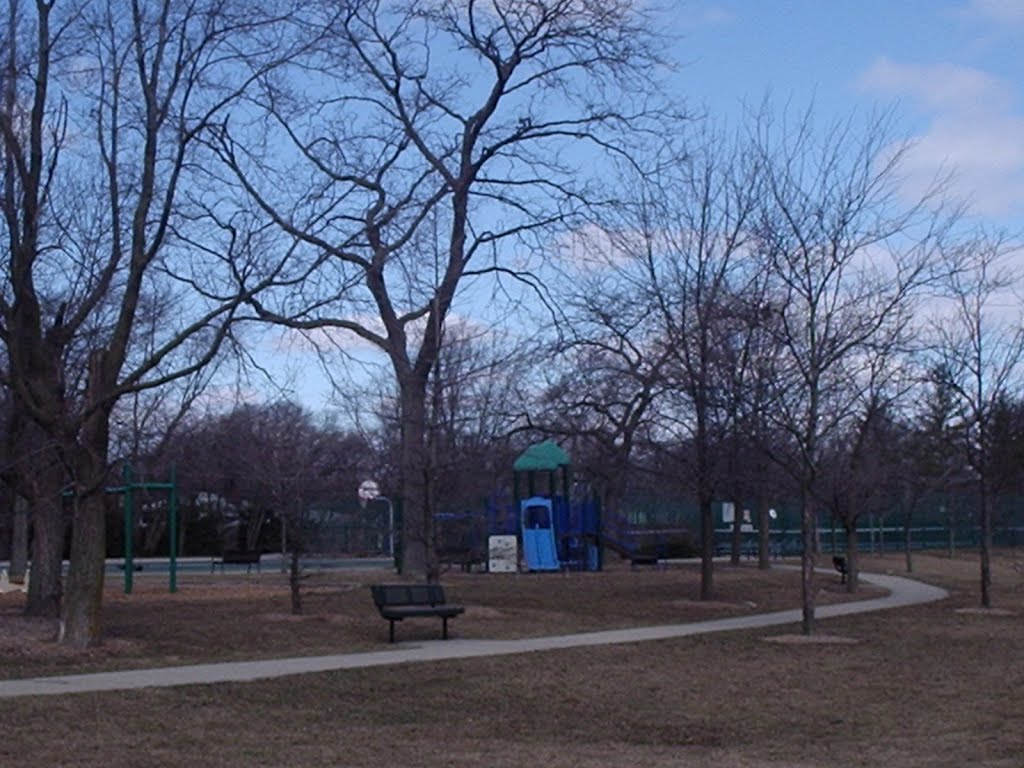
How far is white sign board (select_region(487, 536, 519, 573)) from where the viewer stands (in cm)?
3988

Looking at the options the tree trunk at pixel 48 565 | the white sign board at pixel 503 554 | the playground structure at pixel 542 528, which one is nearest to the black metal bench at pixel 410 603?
the tree trunk at pixel 48 565

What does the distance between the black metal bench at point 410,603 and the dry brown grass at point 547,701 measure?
1.66 feet

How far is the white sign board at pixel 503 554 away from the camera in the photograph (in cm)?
3988

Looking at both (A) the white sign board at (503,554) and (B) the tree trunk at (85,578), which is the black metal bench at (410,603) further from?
(A) the white sign board at (503,554)

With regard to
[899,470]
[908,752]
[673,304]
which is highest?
[673,304]

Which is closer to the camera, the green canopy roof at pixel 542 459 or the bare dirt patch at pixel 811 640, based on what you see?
the bare dirt patch at pixel 811 640

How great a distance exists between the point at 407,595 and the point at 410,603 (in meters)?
0.13

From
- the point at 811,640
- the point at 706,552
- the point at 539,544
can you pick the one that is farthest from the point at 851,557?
the point at 811,640

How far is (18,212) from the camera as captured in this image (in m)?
19.5

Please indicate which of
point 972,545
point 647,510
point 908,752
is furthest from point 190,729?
point 972,545

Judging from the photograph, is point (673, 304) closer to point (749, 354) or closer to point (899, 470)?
point (749, 354)

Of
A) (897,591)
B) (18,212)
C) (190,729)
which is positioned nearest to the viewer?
(190,729)

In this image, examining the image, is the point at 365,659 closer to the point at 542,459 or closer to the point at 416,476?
the point at 416,476

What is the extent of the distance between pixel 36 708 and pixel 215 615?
34.7ft
